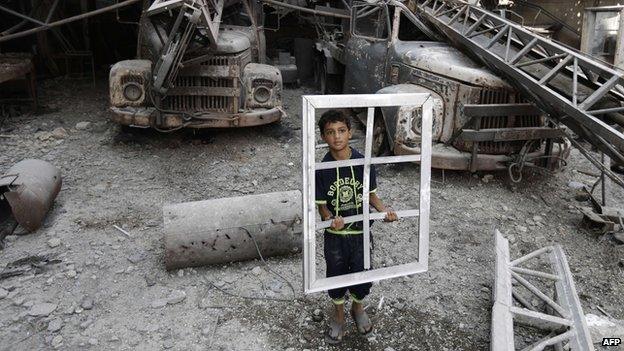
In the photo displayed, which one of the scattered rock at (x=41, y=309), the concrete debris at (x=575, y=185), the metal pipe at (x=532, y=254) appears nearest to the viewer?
the scattered rock at (x=41, y=309)

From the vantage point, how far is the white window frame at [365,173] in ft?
8.94

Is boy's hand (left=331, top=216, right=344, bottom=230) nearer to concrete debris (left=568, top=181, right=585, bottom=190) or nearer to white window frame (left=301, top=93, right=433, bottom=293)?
white window frame (left=301, top=93, right=433, bottom=293)

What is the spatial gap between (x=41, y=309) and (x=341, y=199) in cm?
251

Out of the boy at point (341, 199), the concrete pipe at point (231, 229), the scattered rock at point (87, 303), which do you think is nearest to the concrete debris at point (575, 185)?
the concrete pipe at point (231, 229)

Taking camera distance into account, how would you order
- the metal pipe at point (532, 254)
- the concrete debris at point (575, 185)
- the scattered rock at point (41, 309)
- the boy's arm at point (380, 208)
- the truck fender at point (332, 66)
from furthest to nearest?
1. the truck fender at point (332, 66)
2. the concrete debris at point (575, 185)
3. the metal pipe at point (532, 254)
4. the scattered rock at point (41, 309)
5. the boy's arm at point (380, 208)

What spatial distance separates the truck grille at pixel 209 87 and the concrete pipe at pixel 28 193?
6.50 ft

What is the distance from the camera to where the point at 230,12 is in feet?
25.8

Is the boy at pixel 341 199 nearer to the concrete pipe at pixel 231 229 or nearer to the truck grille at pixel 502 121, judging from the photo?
the concrete pipe at pixel 231 229

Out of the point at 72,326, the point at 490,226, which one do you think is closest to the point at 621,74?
A: the point at 490,226

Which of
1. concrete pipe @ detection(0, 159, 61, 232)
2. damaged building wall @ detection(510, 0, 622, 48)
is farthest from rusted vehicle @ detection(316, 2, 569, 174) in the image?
damaged building wall @ detection(510, 0, 622, 48)

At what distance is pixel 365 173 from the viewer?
2912mm

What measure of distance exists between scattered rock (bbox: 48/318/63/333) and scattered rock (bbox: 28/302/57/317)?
0.41 ft

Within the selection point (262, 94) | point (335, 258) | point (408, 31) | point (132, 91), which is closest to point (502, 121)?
point (408, 31)

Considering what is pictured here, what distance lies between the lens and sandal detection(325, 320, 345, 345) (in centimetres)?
329
